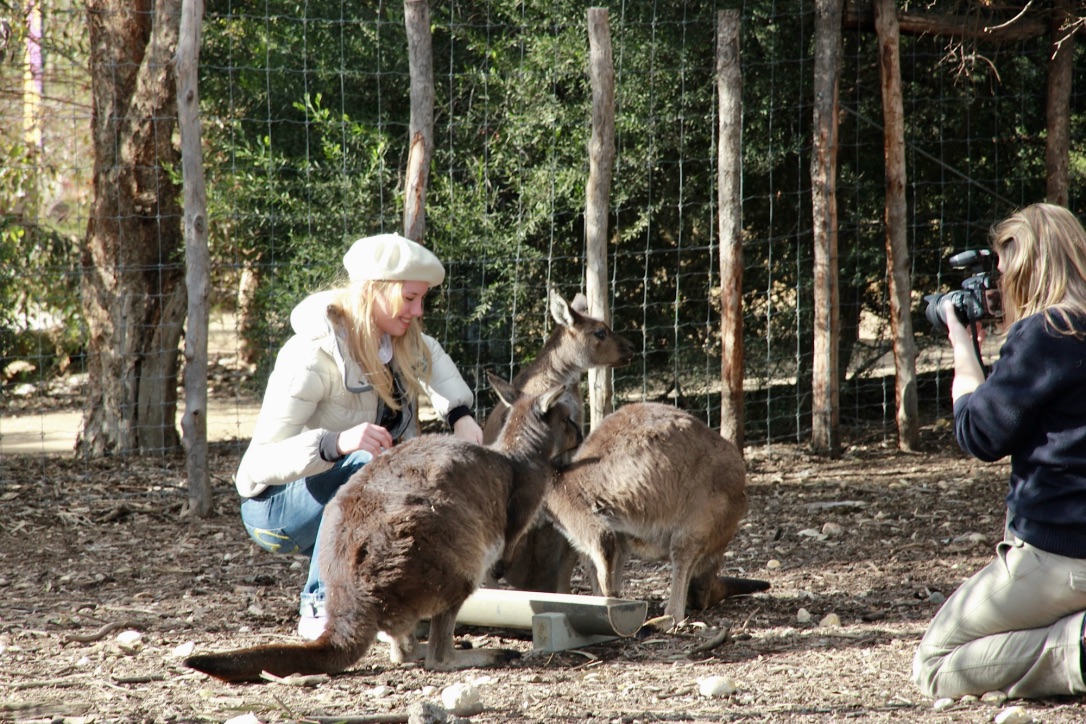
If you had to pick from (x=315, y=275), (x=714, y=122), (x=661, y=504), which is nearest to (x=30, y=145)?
(x=315, y=275)

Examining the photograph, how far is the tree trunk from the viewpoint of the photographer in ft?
27.1

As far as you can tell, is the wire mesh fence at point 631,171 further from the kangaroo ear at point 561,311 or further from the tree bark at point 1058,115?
the kangaroo ear at point 561,311

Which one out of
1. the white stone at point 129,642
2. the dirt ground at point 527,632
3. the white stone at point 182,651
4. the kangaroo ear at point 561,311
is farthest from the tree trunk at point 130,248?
the white stone at point 182,651

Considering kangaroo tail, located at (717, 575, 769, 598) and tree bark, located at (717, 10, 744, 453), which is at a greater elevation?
tree bark, located at (717, 10, 744, 453)

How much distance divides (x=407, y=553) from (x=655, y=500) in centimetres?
127

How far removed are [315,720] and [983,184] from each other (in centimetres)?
735

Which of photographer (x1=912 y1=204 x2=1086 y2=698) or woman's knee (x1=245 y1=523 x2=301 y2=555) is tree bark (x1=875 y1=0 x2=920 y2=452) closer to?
photographer (x1=912 y1=204 x2=1086 y2=698)

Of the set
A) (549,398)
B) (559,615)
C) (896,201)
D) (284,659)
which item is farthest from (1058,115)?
(284,659)

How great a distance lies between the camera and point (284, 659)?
3.57 meters

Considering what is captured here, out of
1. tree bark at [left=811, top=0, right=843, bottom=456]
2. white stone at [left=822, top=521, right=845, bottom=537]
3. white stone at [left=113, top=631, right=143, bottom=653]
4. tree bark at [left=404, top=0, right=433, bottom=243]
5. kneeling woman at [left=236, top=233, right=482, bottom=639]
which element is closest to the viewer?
white stone at [left=113, top=631, right=143, bottom=653]

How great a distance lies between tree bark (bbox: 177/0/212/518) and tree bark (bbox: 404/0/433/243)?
3.75ft

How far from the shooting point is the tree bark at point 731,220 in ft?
24.4

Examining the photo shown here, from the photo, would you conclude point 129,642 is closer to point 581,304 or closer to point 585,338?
point 585,338

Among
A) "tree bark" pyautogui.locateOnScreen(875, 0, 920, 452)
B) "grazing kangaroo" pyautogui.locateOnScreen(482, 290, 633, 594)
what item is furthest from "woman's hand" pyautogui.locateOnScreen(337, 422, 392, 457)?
"tree bark" pyautogui.locateOnScreen(875, 0, 920, 452)
